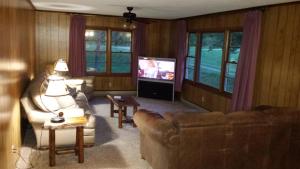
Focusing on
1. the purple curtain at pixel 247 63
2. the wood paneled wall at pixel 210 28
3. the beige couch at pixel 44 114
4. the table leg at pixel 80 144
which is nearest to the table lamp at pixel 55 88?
the table leg at pixel 80 144

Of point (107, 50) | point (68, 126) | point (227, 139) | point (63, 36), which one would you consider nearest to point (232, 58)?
point (227, 139)

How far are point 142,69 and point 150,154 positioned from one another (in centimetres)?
432

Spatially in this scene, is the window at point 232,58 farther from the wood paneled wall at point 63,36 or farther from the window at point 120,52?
the window at point 120,52

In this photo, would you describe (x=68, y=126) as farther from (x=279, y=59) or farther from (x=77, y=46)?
(x=77, y=46)

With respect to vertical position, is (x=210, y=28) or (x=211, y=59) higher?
(x=210, y=28)

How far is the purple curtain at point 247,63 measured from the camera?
453cm

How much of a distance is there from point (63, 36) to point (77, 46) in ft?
1.47

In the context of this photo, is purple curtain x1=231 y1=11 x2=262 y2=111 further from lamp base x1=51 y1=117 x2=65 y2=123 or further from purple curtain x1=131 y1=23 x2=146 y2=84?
purple curtain x1=131 y1=23 x2=146 y2=84

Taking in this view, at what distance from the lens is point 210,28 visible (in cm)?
617

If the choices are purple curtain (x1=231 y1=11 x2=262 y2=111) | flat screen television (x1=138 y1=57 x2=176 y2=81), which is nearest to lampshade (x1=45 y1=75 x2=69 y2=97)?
purple curtain (x1=231 y1=11 x2=262 y2=111)

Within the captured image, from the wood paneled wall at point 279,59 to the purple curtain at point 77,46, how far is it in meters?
4.51

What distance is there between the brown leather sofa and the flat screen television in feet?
13.6

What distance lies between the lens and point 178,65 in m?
7.33

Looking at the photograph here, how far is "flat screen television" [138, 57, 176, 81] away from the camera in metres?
7.17
